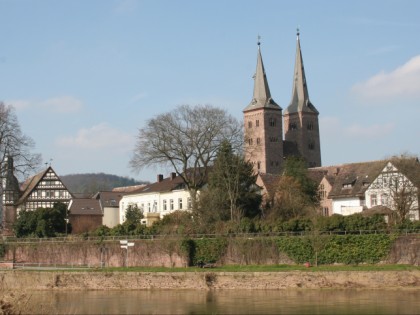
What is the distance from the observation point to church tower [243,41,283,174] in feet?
399

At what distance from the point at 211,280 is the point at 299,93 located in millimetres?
90133

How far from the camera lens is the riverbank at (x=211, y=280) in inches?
1658

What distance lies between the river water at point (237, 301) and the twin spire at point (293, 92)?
271ft

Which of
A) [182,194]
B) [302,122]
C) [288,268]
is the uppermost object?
[302,122]

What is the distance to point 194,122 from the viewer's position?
69.2 meters

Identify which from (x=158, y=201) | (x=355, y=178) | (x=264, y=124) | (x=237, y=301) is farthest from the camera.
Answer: (x=264, y=124)

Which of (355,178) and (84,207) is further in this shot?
(84,207)

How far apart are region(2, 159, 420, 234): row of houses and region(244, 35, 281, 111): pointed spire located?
34.4 m

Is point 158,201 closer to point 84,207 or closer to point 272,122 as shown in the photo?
point 84,207

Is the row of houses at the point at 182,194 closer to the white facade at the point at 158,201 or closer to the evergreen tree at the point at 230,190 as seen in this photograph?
the white facade at the point at 158,201

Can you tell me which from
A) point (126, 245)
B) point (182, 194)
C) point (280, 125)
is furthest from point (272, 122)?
point (126, 245)

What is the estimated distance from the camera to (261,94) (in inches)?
4906

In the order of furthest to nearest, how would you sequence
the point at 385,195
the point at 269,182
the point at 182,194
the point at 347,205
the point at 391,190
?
1. the point at 269,182
2. the point at 182,194
3. the point at 347,205
4. the point at 385,195
5. the point at 391,190

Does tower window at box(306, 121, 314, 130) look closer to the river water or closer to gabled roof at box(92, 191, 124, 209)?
gabled roof at box(92, 191, 124, 209)
